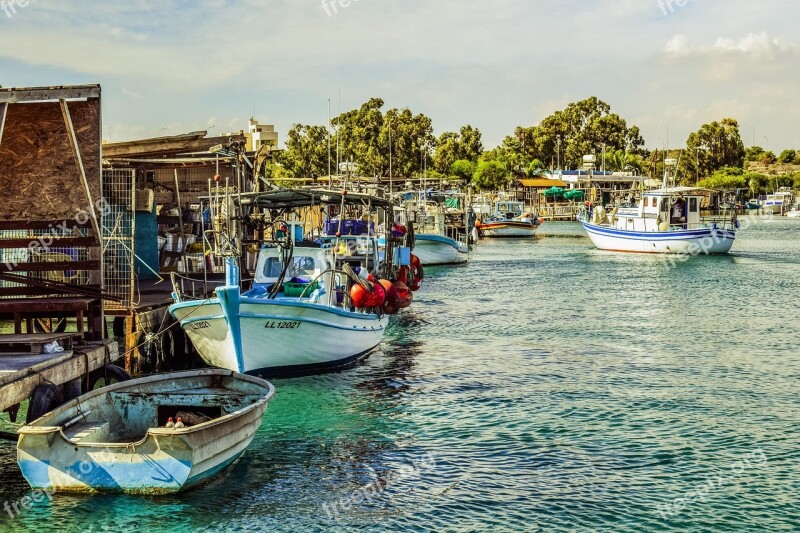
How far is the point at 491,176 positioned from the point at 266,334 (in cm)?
10014

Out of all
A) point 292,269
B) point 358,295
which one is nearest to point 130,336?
point 292,269

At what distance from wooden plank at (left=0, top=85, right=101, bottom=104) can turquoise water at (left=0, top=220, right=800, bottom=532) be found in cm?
525

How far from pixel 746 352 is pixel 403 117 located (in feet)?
263

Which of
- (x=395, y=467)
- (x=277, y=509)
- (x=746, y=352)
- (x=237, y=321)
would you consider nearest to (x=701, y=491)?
(x=395, y=467)

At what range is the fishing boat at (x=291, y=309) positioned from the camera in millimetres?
17688

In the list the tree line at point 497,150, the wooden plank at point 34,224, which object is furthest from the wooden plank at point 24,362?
the tree line at point 497,150

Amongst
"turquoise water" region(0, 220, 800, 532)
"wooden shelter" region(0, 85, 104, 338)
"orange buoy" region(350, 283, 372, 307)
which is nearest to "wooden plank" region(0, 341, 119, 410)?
"wooden shelter" region(0, 85, 104, 338)

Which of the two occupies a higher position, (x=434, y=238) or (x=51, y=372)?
(x=434, y=238)

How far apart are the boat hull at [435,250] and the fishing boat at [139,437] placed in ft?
125

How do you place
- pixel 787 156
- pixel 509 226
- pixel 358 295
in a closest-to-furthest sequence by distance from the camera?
1. pixel 358 295
2. pixel 509 226
3. pixel 787 156

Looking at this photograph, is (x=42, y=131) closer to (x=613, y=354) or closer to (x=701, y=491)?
(x=701, y=491)

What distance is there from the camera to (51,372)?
12602mm

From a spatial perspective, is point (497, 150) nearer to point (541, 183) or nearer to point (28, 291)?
point (541, 183)

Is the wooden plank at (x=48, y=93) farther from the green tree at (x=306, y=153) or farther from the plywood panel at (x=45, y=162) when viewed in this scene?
the green tree at (x=306, y=153)
